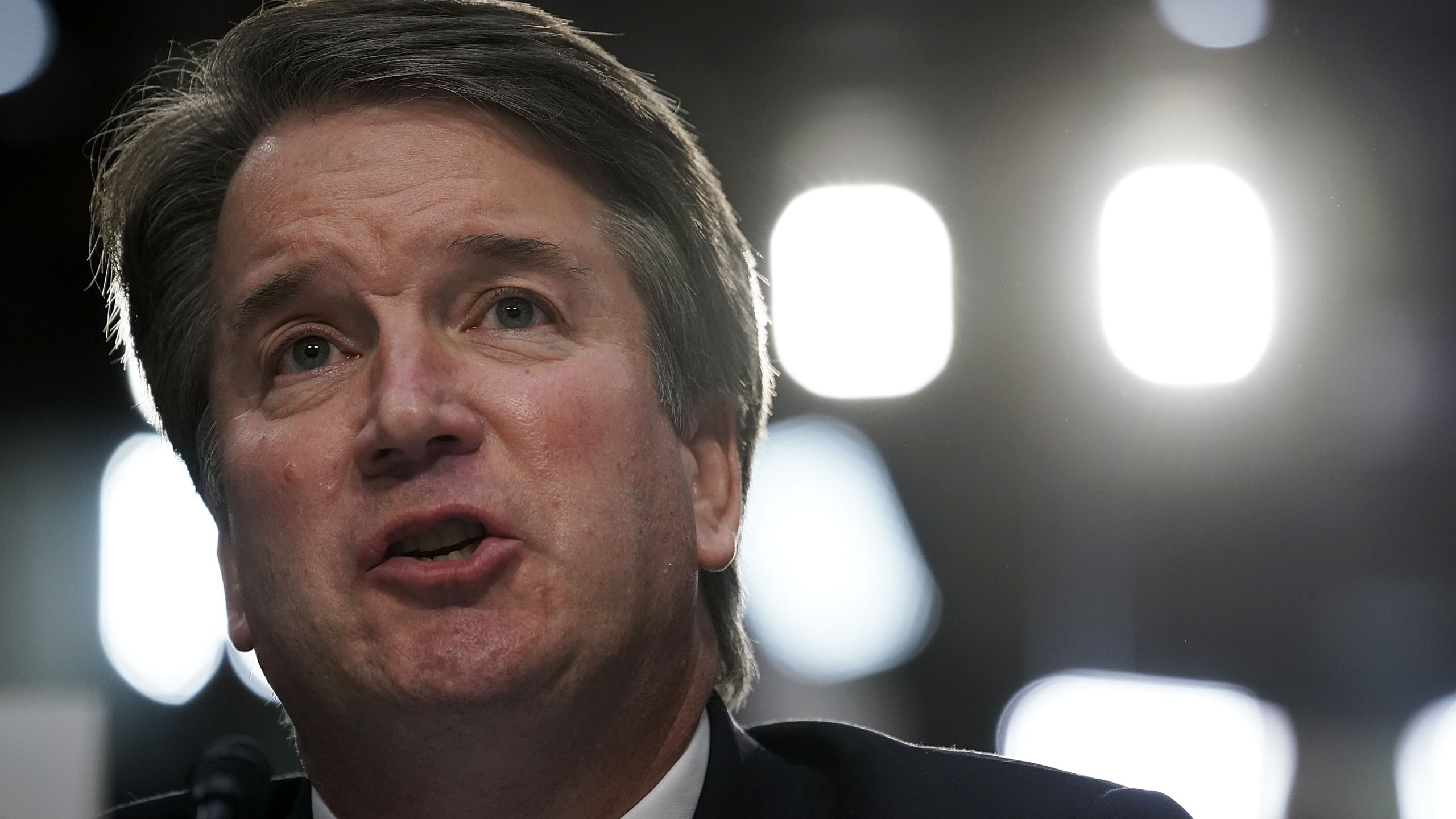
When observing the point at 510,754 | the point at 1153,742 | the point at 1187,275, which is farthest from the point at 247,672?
the point at 1187,275

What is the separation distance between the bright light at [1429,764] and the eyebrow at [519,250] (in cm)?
142

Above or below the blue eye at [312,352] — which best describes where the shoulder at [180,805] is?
below

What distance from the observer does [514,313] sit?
1.56m

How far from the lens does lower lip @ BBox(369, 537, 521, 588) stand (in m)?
1.36

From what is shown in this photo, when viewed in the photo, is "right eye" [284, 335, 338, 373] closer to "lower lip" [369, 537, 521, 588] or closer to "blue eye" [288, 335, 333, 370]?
"blue eye" [288, 335, 333, 370]

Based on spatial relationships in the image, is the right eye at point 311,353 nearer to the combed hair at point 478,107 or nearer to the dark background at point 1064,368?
the combed hair at point 478,107

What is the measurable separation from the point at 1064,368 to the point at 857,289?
0.39 meters

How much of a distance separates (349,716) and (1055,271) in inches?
52.3

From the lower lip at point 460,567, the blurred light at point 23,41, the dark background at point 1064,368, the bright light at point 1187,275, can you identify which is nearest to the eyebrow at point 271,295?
the lower lip at point 460,567

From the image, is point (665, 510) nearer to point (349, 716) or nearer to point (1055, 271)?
point (349, 716)

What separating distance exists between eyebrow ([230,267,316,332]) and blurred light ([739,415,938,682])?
3.20 ft

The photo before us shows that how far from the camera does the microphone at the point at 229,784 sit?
64.7 inches

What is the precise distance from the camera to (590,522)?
143cm

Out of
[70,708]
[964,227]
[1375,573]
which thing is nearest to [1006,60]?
[964,227]
